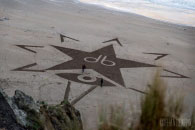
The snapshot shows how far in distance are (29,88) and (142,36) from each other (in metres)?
11.2

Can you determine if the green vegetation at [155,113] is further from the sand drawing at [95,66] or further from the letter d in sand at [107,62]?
the letter d in sand at [107,62]

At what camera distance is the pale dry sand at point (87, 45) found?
8.59 m

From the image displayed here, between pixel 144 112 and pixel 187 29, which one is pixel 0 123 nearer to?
pixel 144 112

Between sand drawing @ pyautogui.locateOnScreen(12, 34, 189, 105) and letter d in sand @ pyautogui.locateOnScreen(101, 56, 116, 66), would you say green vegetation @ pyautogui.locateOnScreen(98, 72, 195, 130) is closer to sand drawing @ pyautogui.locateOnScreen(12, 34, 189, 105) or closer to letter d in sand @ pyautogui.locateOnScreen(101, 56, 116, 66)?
sand drawing @ pyautogui.locateOnScreen(12, 34, 189, 105)

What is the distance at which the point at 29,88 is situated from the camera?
28.5ft

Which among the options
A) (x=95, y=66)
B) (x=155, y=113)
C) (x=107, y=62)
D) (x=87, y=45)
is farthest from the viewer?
(x=87, y=45)

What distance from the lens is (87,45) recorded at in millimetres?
14008

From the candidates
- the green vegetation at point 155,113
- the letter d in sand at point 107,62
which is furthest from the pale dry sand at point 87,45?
the letter d in sand at point 107,62

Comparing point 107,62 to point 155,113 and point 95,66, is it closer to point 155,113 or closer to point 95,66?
point 95,66

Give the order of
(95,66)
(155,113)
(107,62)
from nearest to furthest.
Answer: (155,113) → (95,66) → (107,62)

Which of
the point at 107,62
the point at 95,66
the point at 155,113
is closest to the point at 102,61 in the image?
the point at 107,62

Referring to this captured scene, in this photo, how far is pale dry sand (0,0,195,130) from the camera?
8.59 meters

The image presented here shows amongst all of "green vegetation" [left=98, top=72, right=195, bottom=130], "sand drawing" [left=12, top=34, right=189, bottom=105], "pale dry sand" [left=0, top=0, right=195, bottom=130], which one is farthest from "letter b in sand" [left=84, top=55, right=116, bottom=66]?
"green vegetation" [left=98, top=72, right=195, bottom=130]

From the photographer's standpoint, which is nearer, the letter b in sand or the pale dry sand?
the pale dry sand
